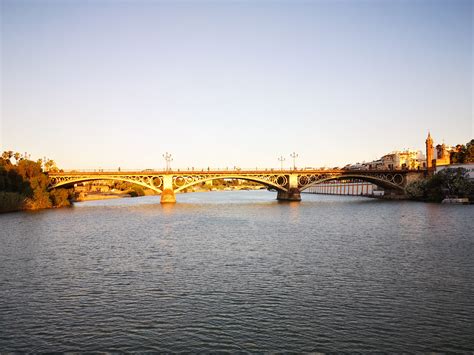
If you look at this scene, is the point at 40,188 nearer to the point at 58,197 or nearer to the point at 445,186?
the point at 58,197

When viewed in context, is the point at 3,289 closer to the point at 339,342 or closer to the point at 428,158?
the point at 339,342

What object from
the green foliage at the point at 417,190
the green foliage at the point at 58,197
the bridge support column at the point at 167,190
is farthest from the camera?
the bridge support column at the point at 167,190

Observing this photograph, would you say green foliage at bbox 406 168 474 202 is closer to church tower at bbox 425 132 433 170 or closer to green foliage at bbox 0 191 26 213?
church tower at bbox 425 132 433 170

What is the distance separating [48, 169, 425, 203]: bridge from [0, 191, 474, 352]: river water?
2765 inches

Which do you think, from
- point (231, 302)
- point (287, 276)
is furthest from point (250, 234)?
point (231, 302)

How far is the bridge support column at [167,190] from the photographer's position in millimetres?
119000

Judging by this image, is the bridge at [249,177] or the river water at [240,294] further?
the bridge at [249,177]

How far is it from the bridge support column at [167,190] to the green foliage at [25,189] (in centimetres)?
2535

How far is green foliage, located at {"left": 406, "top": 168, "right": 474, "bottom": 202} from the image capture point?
336 feet

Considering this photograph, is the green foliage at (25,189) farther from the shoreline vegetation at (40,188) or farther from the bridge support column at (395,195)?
the bridge support column at (395,195)

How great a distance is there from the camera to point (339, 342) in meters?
17.5

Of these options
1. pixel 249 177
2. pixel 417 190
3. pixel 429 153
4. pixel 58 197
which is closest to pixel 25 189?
pixel 58 197

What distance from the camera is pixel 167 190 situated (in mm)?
119875

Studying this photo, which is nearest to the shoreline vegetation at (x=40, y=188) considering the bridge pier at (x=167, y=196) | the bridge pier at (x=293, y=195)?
the bridge pier at (x=167, y=196)
